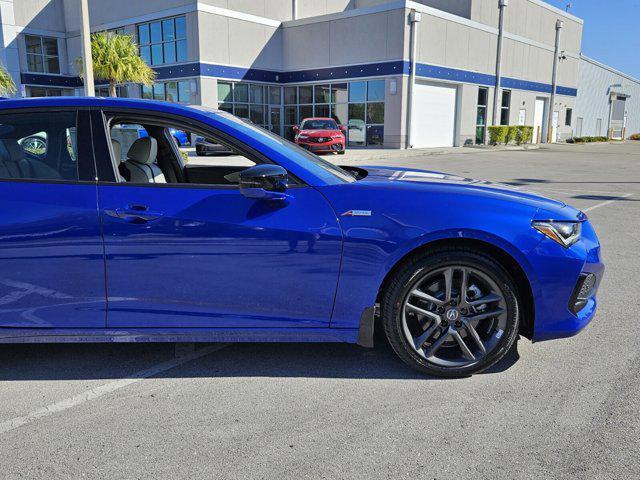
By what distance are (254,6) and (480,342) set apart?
3155 centimetres

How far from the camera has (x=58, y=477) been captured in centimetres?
247

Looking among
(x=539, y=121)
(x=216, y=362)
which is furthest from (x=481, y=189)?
(x=539, y=121)

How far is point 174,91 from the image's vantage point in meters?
30.9

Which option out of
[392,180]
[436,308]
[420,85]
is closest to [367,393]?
[436,308]

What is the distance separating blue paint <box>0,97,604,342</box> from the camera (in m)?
3.14

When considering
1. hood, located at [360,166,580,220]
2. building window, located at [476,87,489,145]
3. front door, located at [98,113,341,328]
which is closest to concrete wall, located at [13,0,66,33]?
building window, located at [476,87,489,145]

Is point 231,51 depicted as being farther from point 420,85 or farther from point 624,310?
point 624,310

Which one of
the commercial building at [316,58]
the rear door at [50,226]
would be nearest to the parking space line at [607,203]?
the rear door at [50,226]

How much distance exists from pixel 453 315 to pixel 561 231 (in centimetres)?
81

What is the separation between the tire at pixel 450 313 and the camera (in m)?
3.25

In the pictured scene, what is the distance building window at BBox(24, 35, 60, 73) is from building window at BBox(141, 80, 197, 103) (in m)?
8.70

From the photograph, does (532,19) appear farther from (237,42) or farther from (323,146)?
(323,146)

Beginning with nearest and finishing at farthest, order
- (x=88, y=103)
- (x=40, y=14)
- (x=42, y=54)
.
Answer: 1. (x=88, y=103)
2. (x=40, y=14)
3. (x=42, y=54)

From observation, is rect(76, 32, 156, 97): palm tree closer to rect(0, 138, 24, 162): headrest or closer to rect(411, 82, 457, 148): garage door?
rect(411, 82, 457, 148): garage door
